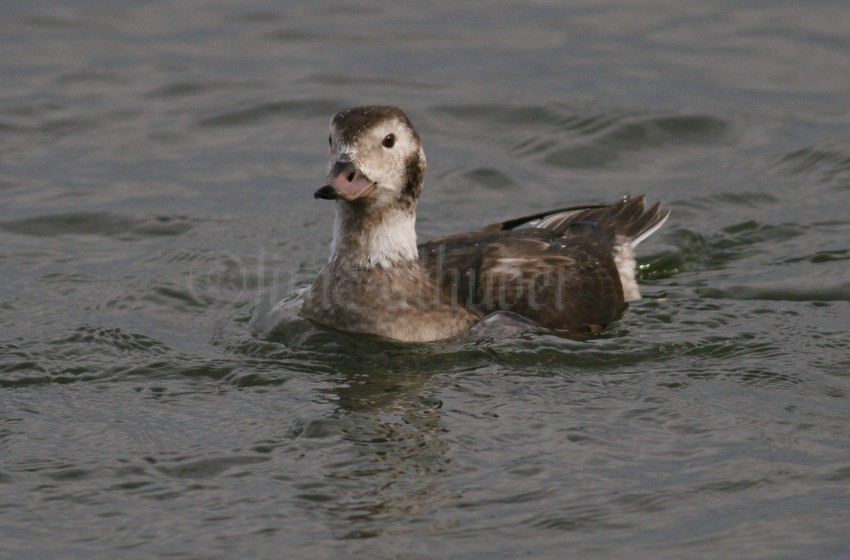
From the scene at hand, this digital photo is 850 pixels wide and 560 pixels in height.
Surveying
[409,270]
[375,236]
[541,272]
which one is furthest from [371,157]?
[541,272]

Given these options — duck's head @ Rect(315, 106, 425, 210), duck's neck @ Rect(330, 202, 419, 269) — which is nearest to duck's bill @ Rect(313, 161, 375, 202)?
duck's head @ Rect(315, 106, 425, 210)

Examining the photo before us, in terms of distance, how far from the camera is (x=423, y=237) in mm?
13062

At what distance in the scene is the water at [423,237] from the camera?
24.4ft

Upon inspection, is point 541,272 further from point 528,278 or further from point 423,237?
point 423,237

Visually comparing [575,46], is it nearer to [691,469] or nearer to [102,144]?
[102,144]

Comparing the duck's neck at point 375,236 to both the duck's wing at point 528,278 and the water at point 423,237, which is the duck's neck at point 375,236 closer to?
the duck's wing at point 528,278

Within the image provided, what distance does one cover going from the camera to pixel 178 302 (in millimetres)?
11320

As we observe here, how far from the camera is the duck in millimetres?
9508

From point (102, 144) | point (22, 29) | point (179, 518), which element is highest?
point (22, 29)

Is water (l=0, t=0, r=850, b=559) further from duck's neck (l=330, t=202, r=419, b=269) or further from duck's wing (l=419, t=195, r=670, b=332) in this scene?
duck's neck (l=330, t=202, r=419, b=269)

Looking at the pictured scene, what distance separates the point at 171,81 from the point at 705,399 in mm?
9761

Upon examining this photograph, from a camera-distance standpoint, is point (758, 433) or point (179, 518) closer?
point (179, 518)

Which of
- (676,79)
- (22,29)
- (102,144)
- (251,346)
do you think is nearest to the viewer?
(251,346)

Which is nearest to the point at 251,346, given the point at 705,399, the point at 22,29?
the point at 705,399
